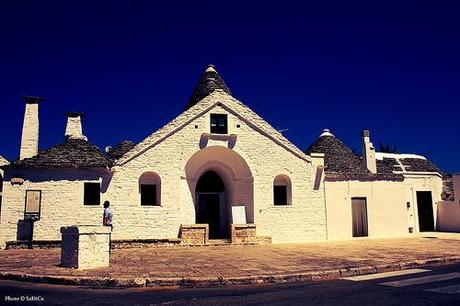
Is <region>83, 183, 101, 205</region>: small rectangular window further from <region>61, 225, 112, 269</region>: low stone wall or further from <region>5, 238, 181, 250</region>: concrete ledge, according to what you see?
<region>61, 225, 112, 269</region>: low stone wall

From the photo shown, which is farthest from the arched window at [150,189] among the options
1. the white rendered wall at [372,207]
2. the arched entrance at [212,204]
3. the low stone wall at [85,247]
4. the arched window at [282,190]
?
the white rendered wall at [372,207]

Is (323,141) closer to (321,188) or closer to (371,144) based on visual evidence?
(371,144)

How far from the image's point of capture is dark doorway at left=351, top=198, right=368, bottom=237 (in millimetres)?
20406

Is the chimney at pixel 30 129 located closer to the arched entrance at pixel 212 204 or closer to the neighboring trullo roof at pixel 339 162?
the arched entrance at pixel 212 204

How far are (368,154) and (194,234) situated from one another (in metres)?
11.3

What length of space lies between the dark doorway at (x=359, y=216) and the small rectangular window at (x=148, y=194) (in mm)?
10080

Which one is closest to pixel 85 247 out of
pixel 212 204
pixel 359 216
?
pixel 212 204

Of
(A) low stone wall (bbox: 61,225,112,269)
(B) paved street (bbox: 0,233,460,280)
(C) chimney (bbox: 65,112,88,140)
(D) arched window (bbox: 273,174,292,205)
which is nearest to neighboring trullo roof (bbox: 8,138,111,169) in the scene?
(C) chimney (bbox: 65,112,88,140)

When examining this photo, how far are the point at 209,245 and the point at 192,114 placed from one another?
19.6 feet

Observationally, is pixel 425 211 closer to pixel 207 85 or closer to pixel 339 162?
pixel 339 162

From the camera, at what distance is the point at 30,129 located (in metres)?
17.6

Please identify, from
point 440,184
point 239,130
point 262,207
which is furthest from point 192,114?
point 440,184

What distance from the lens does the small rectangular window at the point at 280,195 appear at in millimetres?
19384

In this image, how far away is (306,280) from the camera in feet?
30.5
